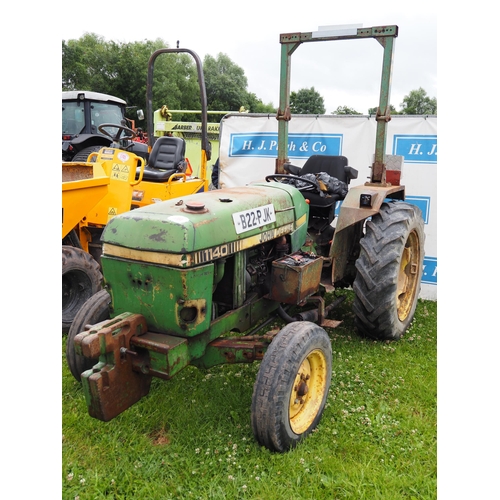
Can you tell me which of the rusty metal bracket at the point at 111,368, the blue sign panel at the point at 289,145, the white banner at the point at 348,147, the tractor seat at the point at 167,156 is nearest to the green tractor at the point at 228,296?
the rusty metal bracket at the point at 111,368

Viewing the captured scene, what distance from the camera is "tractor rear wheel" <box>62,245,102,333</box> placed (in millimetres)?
4336

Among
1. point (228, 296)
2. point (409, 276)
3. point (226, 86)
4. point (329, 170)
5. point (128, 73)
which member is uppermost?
point (226, 86)

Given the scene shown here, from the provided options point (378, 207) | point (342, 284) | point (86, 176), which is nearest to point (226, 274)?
point (378, 207)

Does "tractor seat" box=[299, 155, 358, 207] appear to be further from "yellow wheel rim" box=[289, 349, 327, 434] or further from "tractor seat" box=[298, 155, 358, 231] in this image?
"yellow wheel rim" box=[289, 349, 327, 434]

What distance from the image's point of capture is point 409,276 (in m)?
4.54

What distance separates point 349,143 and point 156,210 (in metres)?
4.03

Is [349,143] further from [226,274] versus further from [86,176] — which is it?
[226,274]

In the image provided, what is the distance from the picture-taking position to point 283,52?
417 centimetres

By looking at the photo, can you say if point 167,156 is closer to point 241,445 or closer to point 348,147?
point 348,147

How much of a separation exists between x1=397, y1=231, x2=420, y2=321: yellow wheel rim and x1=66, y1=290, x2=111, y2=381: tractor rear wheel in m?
2.59

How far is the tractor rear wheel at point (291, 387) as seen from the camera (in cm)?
260

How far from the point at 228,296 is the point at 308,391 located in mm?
760

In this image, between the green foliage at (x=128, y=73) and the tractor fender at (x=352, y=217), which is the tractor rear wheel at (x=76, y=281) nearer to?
Answer: the tractor fender at (x=352, y=217)

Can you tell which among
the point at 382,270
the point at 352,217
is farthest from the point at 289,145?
the point at 382,270
